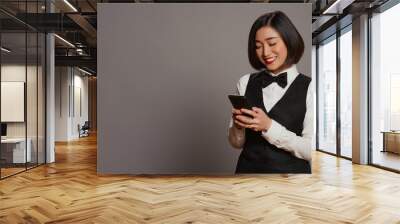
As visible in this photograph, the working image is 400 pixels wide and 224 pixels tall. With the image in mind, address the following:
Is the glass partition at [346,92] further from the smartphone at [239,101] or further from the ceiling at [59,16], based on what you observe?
the smartphone at [239,101]

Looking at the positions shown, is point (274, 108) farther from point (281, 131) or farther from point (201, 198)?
point (201, 198)

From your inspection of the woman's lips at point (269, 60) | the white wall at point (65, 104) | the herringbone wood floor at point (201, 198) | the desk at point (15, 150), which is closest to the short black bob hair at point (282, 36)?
the woman's lips at point (269, 60)

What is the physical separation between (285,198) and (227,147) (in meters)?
1.67

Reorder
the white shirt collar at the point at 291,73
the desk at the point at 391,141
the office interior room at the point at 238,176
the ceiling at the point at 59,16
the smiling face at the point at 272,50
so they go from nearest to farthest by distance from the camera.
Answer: the office interior room at the point at 238,176 < the smiling face at the point at 272,50 < the white shirt collar at the point at 291,73 < the ceiling at the point at 59,16 < the desk at the point at 391,141

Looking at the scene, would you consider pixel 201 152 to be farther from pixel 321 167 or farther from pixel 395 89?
pixel 395 89

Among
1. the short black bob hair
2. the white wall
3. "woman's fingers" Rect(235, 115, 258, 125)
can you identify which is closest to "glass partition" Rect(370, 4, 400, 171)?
the short black bob hair

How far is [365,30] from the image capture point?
8.74m

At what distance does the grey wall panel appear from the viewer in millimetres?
6820

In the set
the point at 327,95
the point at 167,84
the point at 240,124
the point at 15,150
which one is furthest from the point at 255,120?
the point at 327,95

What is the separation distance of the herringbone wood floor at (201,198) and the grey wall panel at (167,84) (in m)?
0.42

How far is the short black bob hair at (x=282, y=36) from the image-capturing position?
18.6ft

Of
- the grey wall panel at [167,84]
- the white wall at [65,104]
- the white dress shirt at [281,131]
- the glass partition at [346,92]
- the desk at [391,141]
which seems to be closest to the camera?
the white dress shirt at [281,131]

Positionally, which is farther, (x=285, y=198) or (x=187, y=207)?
(x=285, y=198)

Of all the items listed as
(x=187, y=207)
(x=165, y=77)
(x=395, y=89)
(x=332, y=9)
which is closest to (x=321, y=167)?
(x=395, y=89)
